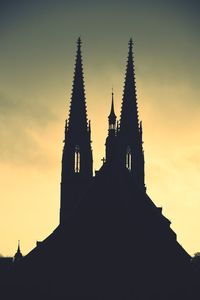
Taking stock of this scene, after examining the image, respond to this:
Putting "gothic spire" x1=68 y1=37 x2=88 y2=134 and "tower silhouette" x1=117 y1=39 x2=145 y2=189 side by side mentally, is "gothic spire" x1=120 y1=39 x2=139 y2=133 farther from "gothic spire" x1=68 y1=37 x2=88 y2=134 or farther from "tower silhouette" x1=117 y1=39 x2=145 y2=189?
"gothic spire" x1=68 y1=37 x2=88 y2=134

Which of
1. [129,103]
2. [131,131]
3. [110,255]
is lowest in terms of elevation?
[110,255]

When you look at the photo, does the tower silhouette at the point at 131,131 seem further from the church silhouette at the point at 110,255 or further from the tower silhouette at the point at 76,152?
the church silhouette at the point at 110,255

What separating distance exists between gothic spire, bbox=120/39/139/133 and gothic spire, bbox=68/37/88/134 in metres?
4.11

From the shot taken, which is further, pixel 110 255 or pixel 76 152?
pixel 76 152

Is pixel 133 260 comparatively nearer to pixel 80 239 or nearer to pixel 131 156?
pixel 80 239

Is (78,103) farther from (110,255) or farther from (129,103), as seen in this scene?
(110,255)

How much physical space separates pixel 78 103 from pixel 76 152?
5580mm

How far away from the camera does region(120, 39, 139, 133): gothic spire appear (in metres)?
64.9

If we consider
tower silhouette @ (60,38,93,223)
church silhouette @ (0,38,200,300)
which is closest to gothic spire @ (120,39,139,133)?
tower silhouette @ (60,38,93,223)

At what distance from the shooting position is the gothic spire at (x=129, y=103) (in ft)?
213

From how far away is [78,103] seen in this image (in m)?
66.2

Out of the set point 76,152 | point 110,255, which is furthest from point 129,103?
point 110,255

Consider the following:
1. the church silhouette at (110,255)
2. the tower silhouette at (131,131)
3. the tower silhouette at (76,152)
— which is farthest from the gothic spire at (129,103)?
the church silhouette at (110,255)

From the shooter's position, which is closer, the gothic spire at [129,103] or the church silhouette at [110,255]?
the church silhouette at [110,255]
